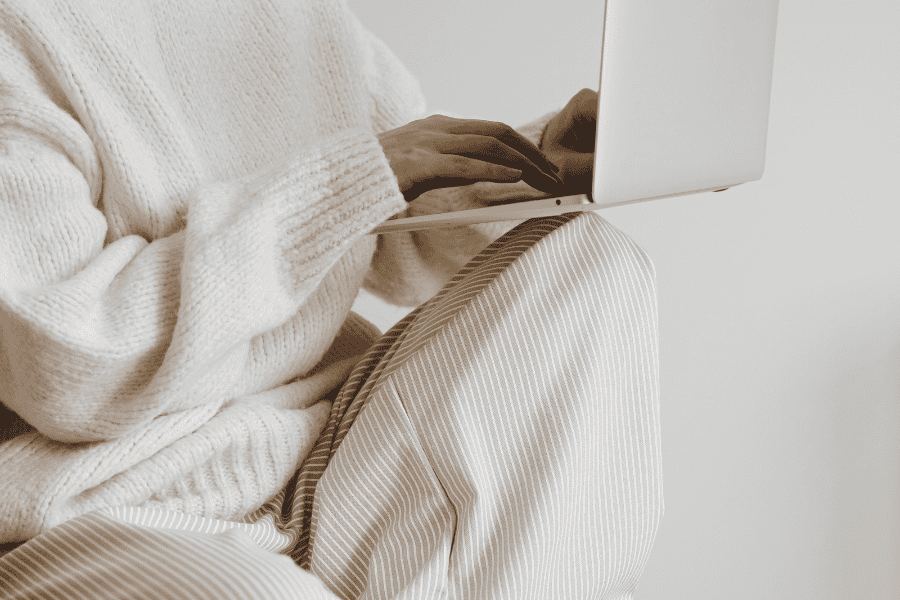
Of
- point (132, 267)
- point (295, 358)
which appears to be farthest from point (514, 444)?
point (132, 267)

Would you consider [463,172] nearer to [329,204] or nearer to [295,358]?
[329,204]

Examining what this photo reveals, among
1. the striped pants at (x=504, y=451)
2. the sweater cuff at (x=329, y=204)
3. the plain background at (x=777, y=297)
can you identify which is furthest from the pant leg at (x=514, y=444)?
the plain background at (x=777, y=297)

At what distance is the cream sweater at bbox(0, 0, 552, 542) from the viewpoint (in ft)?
1.59

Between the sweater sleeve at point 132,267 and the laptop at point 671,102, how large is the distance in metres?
0.07

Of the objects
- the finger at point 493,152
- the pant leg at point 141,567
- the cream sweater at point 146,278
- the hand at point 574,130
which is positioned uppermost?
the hand at point 574,130

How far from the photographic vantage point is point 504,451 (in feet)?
1.72

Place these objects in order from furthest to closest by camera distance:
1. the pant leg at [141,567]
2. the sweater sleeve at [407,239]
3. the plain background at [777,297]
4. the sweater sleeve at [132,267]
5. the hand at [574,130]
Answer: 1. the plain background at [777,297]
2. the sweater sleeve at [407,239]
3. the hand at [574,130]
4. the sweater sleeve at [132,267]
5. the pant leg at [141,567]

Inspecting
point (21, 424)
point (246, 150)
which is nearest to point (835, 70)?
point (246, 150)

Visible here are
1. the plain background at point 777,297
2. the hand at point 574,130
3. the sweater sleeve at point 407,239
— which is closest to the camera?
the hand at point 574,130

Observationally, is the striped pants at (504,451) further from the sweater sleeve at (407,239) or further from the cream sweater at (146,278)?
the sweater sleeve at (407,239)

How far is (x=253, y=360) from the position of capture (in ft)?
1.88

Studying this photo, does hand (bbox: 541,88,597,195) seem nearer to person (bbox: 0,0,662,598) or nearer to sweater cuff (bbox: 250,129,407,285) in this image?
person (bbox: 0,0,662,598)

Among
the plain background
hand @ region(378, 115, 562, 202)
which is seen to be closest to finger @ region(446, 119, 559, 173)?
hand @ region(378, 115, 562, 202)

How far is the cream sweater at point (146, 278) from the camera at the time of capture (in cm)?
49
